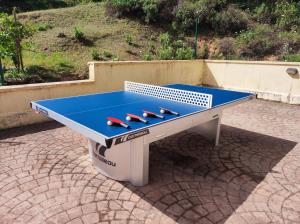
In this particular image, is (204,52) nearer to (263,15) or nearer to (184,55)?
(184,55)

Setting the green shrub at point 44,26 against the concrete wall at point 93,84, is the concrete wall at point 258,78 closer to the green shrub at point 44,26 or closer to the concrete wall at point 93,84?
the concrete wall at point 93,84

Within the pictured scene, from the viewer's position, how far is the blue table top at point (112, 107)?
10.6 feet

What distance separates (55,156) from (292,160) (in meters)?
4.97

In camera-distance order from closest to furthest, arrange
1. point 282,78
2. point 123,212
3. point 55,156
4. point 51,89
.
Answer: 1. point 123,212
2. point 55,156
3. point 51,89
4. point 282,78

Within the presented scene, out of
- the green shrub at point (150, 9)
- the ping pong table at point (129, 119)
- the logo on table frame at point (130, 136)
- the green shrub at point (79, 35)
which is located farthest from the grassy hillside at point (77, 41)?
the logo on table frame at point (130, 136)

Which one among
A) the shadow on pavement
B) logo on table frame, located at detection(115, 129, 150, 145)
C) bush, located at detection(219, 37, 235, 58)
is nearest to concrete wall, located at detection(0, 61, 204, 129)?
the shadow on pavement

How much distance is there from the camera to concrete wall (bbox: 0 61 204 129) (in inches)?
255

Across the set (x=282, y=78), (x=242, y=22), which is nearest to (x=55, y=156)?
(x=282, y=78)

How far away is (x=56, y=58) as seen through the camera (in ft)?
39.6

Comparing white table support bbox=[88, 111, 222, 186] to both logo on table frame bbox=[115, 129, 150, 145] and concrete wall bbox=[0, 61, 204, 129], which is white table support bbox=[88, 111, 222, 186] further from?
concrete wall bbox=[0, 61, 204, 129]

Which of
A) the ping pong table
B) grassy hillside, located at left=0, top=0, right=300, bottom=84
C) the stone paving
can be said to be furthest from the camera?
grassy hillside, located at left=0, top=0, right=300, bottom=84

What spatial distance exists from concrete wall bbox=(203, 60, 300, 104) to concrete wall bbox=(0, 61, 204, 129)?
4.23 feet

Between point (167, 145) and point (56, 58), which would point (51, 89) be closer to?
point (167, 145)

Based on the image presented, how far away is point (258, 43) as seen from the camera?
16.8 meters
